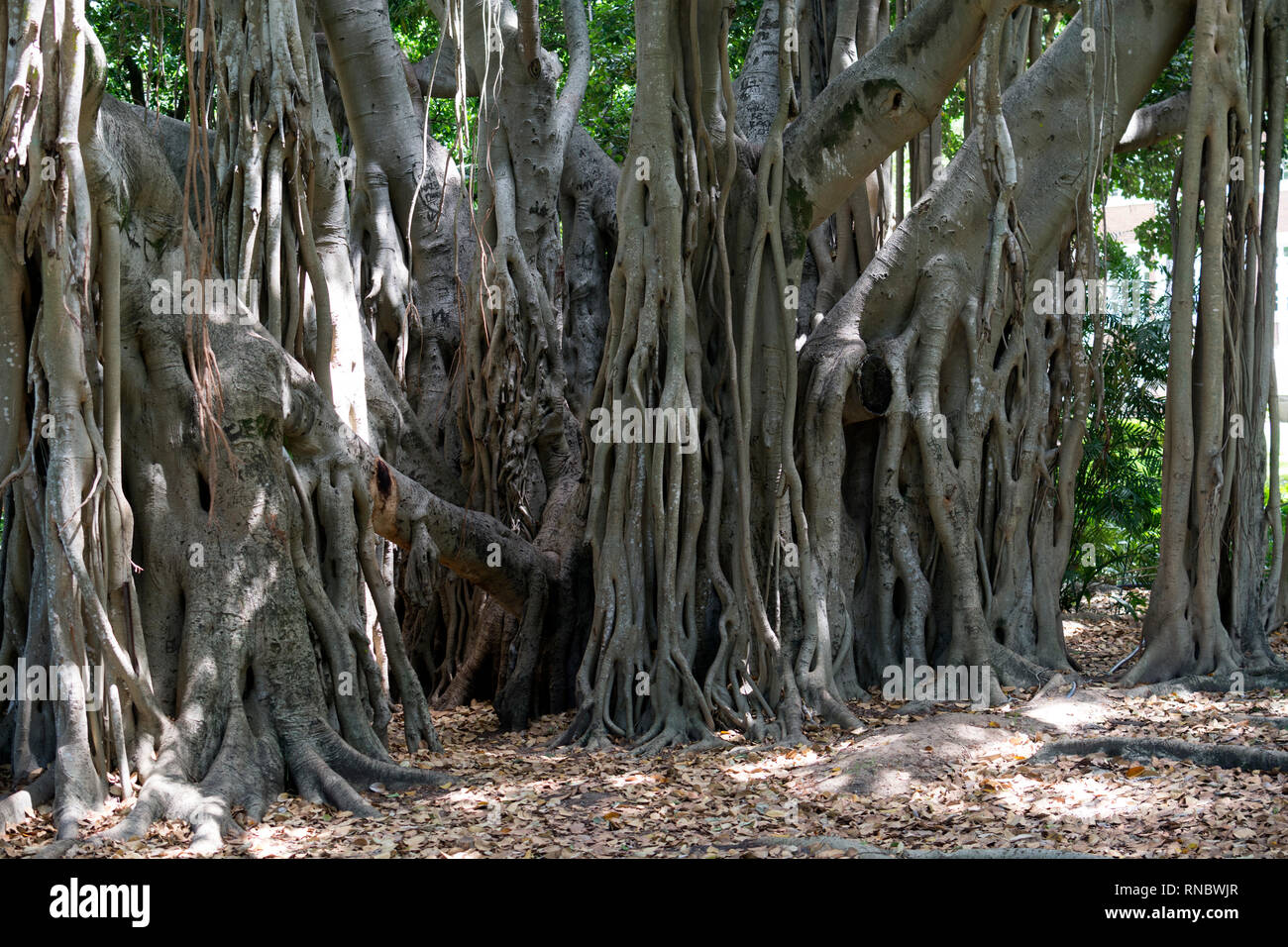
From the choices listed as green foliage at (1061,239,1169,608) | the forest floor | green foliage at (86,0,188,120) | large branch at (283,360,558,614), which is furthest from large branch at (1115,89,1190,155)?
green foliage at (86,0,188,120)

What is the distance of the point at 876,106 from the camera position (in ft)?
18.9

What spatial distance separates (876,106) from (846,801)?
319 cm

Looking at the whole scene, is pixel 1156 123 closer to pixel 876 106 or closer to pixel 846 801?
pixel 876 106

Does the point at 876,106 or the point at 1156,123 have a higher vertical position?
the point at 1156,123

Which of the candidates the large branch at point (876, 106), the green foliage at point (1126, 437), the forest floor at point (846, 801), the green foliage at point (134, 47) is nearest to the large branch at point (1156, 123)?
the green foliage at point (1126, 437)

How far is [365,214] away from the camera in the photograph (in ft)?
22.5

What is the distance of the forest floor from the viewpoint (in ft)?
Result: 12.1

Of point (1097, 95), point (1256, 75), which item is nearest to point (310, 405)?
point (1097, 95)

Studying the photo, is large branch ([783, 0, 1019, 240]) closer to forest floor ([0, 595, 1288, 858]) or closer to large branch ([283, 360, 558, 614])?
large branch ([283, 360, 558, 614])

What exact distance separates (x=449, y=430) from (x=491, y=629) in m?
1.10

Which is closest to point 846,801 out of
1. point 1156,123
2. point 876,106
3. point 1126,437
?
point 876,106

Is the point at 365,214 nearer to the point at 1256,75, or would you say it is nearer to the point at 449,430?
the point at 449,430

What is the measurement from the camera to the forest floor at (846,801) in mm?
3682

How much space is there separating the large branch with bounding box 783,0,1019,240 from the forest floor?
2.48 metres
